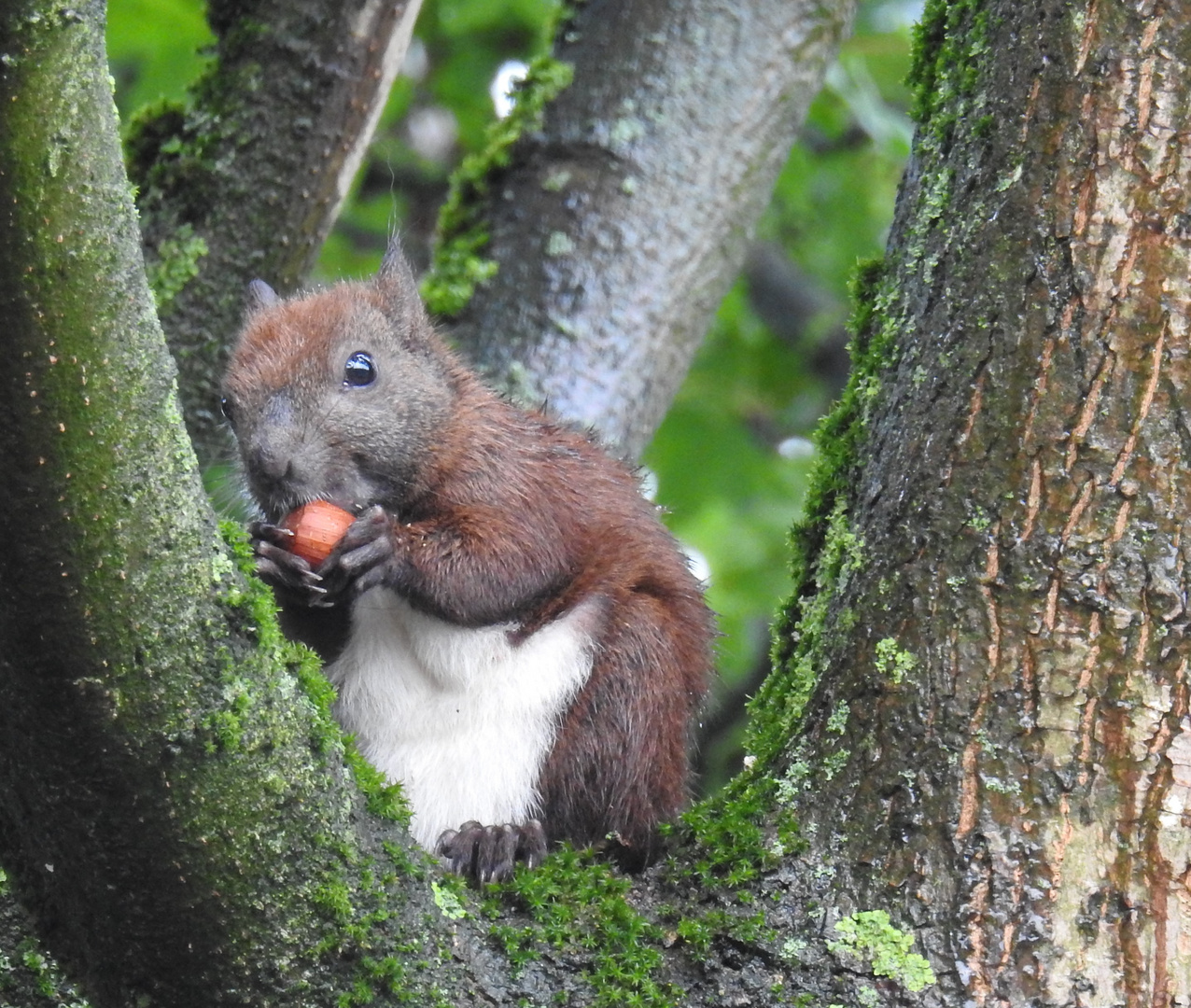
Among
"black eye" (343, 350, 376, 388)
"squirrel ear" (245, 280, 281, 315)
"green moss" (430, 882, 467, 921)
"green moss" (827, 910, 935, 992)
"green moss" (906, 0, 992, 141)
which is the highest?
"green moss" (906, 0, 992, 141)

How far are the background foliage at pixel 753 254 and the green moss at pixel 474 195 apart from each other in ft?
3.08

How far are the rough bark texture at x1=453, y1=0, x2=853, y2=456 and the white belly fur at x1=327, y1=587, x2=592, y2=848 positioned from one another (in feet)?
4.11

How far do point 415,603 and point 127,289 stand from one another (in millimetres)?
1558

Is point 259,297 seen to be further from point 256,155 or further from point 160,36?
point 160,36

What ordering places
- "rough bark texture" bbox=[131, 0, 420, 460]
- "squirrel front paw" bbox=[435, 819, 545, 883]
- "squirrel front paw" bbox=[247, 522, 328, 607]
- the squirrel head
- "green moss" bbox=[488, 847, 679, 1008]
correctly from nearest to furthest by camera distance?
"green moss" bbox=[488, 847, 679, 1008] → "squirrel front paw" bbox=[435, 819, 545, 883] → "squirrel front paw" bbox=[247, 522, 328, 607] → the squirrel head → "rough bark texture" bbox=[131, 0, 420, 460]

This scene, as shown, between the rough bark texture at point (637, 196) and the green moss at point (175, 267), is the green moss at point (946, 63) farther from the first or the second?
the green moss at point (175, 267)

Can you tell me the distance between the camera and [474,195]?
5.01m

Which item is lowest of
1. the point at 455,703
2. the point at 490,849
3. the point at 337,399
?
the point at 490,849

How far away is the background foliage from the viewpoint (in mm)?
6062

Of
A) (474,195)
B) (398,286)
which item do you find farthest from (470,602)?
(474,195)

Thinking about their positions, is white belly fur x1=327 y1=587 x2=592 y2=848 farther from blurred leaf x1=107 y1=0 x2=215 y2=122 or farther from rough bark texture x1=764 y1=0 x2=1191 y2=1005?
blurred leaf x1=107 y1=0 x2=215 y2=122

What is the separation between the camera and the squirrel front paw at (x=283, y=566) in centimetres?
311

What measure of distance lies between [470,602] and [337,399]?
0.64 m

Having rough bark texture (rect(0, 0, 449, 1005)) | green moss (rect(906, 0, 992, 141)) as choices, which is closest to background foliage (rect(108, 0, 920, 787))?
green moss (rect(906, 0, 992, 141))
